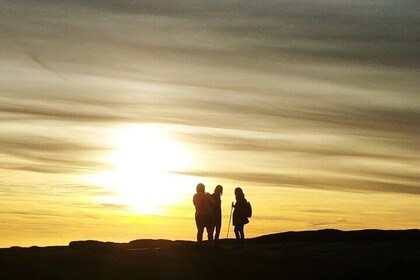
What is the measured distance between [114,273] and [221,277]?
11.4 ft

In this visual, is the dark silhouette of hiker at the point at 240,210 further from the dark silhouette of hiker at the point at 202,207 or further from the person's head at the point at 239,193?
the dark silhouette of hiker at the point at 202,207

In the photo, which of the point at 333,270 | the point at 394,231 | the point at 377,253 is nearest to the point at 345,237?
the point at 394,231

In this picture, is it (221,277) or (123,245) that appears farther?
(123,245)

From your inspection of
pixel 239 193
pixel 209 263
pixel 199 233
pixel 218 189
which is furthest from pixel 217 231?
pixel 209 263

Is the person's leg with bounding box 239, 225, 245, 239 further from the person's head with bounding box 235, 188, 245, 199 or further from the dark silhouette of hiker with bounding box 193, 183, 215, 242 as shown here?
the dark silhouette of hiker with bounding box 193, 183, 215, 242

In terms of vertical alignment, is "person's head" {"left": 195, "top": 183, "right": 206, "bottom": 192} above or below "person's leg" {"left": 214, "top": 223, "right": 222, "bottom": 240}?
above

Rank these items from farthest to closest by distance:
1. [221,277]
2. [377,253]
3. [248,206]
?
[248,206] → [377,253] → [221,277]

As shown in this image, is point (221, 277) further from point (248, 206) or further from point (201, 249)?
point (248, 206)

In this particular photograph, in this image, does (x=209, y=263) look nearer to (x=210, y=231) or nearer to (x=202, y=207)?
(x=202, y=207)

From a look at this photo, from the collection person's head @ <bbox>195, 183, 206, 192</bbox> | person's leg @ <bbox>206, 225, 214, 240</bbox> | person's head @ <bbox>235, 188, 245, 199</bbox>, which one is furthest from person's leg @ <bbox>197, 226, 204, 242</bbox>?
person's head @ <bbox>235, 188, 245, 199</bbox>

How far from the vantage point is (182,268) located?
30.1m

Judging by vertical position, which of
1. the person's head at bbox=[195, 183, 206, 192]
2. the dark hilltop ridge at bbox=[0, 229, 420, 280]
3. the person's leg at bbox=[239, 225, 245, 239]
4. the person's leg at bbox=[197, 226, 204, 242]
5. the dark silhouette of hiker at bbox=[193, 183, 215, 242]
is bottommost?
the dark hilltop ridge at bbox=[0, 229, 420, 280]

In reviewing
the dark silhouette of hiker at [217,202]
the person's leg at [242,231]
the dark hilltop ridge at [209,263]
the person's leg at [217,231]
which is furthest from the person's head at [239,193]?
the dark hilltop ridge at [209,263]

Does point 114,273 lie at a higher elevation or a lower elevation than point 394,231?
lower
